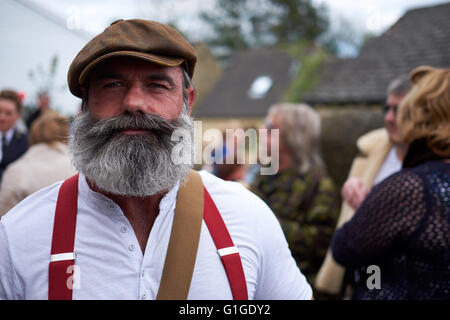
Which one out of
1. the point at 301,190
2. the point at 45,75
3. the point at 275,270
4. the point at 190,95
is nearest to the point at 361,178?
the point at 301,190

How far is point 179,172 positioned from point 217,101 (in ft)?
83.1

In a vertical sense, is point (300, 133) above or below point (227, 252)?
above

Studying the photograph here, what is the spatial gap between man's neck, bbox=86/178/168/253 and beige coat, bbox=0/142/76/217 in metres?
0.40

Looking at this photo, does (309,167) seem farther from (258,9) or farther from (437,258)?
(258,9)

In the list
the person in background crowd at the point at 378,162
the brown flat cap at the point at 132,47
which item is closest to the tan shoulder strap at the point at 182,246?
the brown flat cap at the point at 132,47

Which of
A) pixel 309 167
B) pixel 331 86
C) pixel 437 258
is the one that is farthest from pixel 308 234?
pixel 331 86

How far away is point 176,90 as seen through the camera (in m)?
1.55

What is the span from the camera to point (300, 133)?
3307 millimetres

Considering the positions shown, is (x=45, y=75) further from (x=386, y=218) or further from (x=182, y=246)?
(x=386, y=218)

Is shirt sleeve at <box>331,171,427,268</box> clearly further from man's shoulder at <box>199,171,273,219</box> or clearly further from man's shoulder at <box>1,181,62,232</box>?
man's shoulder at <box>1,181,62,232</box>

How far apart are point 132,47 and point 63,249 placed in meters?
0.71

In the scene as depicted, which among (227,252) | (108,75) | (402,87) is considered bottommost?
(227,252)

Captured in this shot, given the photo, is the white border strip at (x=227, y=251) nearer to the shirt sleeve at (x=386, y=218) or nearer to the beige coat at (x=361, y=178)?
the shirt sleeve at (x=386, y=218)

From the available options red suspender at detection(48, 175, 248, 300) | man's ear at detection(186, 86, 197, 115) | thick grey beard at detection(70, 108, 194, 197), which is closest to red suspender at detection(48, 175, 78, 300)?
red suspender at detection(48, 175, 248, 300)
